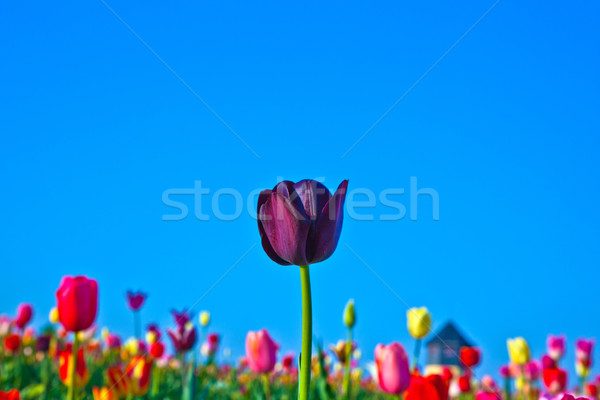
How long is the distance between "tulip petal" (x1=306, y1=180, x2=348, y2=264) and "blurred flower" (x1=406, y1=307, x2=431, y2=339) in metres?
2.03

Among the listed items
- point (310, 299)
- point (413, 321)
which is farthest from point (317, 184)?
point (413, 321)

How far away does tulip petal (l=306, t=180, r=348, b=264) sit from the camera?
130 cm

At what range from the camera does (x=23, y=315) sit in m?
5.39

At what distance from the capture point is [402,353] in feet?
7.38

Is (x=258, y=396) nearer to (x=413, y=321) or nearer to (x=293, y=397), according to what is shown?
(x=293, y=397)

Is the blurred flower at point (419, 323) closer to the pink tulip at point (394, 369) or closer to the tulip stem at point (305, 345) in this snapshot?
the pink tulip at point (394, 369)

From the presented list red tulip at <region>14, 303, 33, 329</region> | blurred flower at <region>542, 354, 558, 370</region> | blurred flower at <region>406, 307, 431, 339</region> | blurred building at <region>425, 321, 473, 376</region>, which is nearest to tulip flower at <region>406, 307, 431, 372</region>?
blurred flower at <region>406, 307, 431, 339</region>

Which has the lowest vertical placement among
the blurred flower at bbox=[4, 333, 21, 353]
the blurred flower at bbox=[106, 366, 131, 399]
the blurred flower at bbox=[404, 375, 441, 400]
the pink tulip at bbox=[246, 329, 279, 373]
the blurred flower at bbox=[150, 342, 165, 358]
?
the blurred flower at bbox=[404, 375, 441, 400]

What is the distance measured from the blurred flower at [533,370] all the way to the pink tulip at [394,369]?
115 inches

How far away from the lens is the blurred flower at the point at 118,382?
272 cm

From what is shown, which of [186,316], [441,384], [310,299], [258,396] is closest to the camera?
[310,299]

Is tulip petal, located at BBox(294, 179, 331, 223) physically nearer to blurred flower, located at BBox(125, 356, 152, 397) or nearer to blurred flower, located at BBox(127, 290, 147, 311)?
blurred flower, located at BBox(125, 356, 152, 397)

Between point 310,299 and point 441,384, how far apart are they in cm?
59

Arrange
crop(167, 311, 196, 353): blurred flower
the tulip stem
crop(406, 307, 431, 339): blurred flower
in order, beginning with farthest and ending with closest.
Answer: crop(167, 311, 196, 353): blurred flower → crop(406, 307, 431, 339): blurred flower → the tulip stem
